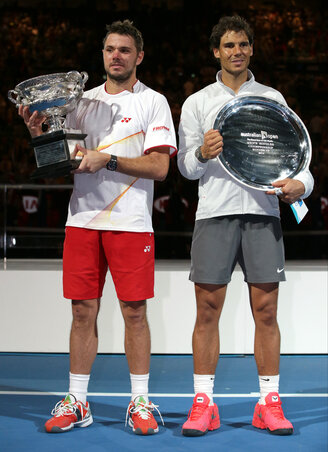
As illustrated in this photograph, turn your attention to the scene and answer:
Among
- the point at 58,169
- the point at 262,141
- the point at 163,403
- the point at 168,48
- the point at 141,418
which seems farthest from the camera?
the point at 168,48

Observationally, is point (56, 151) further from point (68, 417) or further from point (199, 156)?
point (68, 417)

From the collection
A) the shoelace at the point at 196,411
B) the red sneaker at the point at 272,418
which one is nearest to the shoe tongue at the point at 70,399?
the shoelace at the point at 196,411

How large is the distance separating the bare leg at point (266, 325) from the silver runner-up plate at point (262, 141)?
1.37 feet

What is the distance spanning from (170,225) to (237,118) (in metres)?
3.49

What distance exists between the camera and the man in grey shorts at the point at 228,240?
268cm

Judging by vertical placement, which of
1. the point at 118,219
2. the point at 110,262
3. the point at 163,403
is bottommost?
the point at 163,403

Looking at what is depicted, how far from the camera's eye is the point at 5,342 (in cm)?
402

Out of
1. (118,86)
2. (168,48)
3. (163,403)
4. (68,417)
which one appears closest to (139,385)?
(68,417)

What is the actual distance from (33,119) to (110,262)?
0.64m

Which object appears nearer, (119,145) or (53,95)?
(53,95)

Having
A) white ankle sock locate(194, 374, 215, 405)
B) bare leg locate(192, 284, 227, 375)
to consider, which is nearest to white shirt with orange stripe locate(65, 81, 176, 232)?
bare leg locate(192, 284, 227, 375)

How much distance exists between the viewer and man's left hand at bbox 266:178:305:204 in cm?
259

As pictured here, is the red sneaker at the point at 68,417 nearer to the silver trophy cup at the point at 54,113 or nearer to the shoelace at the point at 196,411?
the shoelace at the point at 196,411

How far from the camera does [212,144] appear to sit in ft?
8.34
